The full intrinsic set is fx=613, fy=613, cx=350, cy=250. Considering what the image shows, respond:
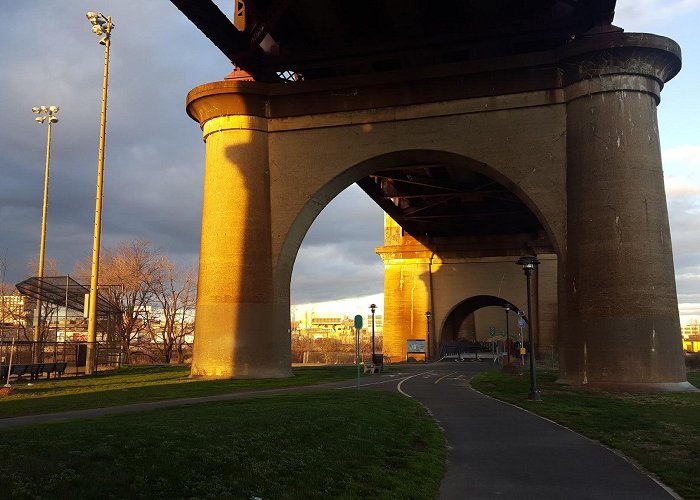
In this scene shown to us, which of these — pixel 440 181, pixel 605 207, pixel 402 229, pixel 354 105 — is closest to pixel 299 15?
pixel 354 105

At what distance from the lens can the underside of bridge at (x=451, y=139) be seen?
75.6 ft

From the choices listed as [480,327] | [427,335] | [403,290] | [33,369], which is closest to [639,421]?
[33,369]

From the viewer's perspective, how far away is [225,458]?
25.3 ft

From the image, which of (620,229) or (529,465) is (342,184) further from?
(529,465)

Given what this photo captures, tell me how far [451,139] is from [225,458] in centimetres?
2182

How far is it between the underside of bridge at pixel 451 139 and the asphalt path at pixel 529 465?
406 inches

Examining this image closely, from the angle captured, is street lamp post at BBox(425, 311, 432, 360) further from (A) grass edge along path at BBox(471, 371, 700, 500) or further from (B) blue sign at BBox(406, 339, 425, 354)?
(A) grass edge along path at BBox(471, 371, 700, 500)

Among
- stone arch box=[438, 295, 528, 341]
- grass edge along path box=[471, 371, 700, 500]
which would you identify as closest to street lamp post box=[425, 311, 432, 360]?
stone arch box=[438, 295, 528, 341]

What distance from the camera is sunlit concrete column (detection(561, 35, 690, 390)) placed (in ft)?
73.5

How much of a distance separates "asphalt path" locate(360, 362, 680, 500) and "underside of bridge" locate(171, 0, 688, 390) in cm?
1031

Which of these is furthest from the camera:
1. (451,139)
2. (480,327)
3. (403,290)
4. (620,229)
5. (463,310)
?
(480,327)

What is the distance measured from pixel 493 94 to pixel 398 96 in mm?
4215

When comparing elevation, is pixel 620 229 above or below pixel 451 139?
below

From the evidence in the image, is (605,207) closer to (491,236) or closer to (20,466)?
(20,466)
